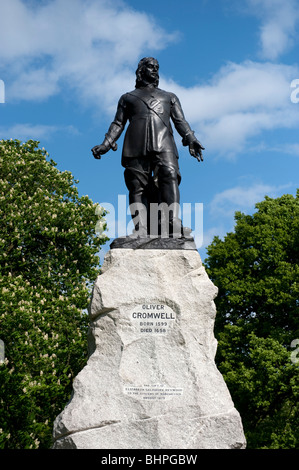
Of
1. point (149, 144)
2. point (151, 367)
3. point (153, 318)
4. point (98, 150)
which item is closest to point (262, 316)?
point (149, 144)

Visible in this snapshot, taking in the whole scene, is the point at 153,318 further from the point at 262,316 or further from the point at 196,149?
the point at 262,316

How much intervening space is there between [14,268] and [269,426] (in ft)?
32.4

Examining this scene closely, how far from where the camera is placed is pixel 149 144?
8734 millimetres

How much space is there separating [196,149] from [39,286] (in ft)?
30.9

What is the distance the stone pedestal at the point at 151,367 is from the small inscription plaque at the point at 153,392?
1 cm

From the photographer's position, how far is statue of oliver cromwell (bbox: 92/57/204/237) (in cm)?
872

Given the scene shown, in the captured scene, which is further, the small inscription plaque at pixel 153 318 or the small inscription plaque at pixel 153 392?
the small inscription plaque at pixel 153 318

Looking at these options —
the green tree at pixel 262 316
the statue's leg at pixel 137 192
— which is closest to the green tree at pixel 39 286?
the green tree at pixel 262 316

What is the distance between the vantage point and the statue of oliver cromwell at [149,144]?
28.6ft

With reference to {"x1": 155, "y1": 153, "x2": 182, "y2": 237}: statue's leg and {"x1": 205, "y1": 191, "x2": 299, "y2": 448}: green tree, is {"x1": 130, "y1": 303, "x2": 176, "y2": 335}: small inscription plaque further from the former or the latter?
{"x1": 205, "y1": 191, "x2": 299, "y2": 448}: green tree

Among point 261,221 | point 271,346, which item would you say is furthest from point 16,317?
point 261,221

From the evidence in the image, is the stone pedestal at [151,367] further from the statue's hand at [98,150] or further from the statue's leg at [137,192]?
the statue's hand at [98,150]

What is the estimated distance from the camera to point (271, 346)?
19.5m

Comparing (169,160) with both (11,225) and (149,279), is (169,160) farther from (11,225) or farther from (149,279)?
(11,225)
